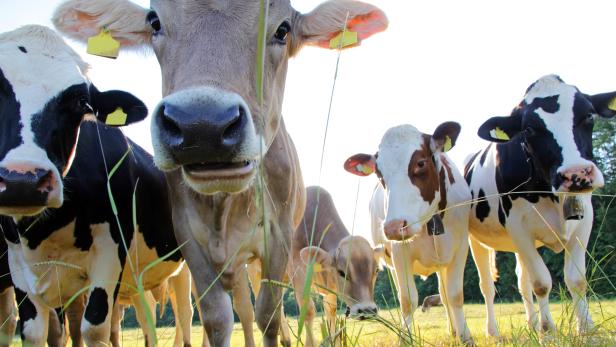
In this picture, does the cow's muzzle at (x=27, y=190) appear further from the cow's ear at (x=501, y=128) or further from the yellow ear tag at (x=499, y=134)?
the yellow ear tag at (x=499, y=134)

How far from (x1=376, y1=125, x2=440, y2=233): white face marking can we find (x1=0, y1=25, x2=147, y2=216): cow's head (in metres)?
2.88

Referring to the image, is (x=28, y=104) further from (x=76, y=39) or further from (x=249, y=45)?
(x=249, y=45)

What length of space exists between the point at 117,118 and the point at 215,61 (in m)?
1.57

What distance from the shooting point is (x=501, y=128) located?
6668mm

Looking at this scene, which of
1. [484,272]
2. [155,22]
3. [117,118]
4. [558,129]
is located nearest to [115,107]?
[117,118]

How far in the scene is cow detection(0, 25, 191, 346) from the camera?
13.0 ft

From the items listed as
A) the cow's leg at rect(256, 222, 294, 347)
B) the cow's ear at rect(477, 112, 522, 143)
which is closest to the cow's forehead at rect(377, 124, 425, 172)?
the cow's ear at rect(477, 112, 522, 143)

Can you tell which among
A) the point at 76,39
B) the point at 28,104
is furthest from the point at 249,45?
the point at 76,39

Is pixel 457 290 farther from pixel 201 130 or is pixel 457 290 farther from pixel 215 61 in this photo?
pixel 201 130

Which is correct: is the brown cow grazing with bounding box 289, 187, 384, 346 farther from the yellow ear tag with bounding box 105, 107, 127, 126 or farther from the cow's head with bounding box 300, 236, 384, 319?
the yellow ear tag with bounding box 105, 107, 127, 126

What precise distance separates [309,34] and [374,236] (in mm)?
5950

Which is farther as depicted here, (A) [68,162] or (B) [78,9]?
(B) [78,9]

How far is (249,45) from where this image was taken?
3.63 metres

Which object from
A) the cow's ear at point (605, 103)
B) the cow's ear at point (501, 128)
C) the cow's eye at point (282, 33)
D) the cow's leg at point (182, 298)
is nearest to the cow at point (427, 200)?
the cow's ear at point (501, 128)
